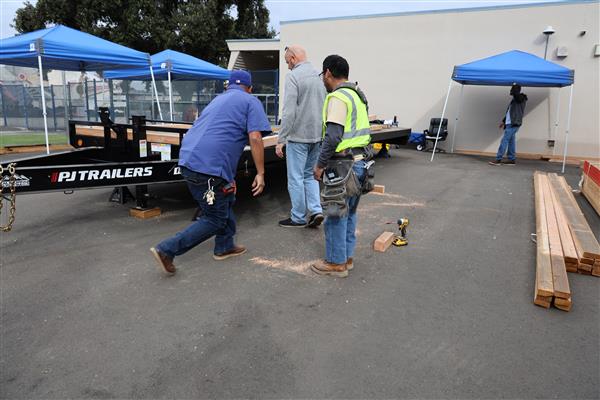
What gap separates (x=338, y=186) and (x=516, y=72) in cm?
915

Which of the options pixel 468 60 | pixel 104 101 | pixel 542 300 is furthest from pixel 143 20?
pixel 542 300

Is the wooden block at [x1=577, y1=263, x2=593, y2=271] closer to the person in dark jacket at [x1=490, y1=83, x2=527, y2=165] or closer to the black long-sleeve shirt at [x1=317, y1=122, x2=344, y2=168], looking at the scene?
the black long-sleeve shirt at [x1=317, y1=122, x2=344, y2=168]

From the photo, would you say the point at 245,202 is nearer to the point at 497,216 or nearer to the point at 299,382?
the point at 497,216

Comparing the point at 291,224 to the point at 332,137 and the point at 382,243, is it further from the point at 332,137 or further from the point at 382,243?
the point at 332,137

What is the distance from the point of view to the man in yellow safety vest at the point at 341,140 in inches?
127

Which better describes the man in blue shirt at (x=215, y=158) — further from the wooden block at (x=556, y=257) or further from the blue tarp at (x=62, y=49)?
the blue tarp at (x=62, y=49)

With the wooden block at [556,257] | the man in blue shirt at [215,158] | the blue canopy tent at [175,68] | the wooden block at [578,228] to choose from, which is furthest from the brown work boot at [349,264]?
the blue canopy tent at [175,68]

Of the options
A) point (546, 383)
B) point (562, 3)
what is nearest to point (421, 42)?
point (562, 3)

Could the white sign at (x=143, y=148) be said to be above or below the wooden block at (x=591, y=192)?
above

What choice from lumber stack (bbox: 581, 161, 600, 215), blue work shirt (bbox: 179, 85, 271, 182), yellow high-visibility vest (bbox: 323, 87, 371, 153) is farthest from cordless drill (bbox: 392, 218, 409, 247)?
lumber stack (bbox: 581, 161, 600, 215)

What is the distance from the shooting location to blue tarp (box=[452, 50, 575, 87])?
10027 mm

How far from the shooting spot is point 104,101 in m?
18.1

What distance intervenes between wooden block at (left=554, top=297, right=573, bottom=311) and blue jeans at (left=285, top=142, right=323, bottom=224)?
262cm

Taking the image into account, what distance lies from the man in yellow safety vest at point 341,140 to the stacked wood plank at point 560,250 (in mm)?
1563
